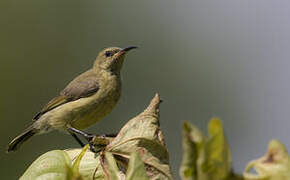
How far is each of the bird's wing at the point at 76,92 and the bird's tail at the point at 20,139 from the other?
5.6 inches

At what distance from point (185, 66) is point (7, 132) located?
3841mm

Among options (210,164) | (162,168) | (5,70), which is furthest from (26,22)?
(210,164)

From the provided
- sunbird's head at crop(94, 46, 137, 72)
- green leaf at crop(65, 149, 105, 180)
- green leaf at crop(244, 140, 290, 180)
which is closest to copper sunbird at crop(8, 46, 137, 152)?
sunbird's head at crop(94, 46, 137, 72)

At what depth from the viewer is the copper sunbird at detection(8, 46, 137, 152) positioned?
500 cm

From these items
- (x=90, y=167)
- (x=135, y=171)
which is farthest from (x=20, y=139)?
(x=135, y=171)

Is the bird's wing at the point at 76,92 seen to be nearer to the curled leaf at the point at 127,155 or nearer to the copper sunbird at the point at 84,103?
the copper sunbird at the point at 84,103

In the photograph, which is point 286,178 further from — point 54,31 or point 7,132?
point 54,31

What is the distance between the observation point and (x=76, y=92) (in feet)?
17.7

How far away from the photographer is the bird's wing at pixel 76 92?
17.4 ft

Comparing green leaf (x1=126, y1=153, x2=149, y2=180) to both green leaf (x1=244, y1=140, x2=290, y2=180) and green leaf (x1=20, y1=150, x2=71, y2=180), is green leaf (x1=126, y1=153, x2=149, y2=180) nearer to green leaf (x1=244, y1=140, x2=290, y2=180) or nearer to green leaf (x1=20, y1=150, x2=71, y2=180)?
green leaf (x1=244, y1=140, x2=290, y2=180)

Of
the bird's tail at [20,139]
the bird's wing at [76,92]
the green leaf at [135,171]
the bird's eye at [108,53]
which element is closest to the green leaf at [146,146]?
the green leaf at [135,171]

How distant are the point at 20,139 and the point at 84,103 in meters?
0.79

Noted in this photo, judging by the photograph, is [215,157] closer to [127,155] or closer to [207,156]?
[207,156]

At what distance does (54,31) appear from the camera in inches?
311
